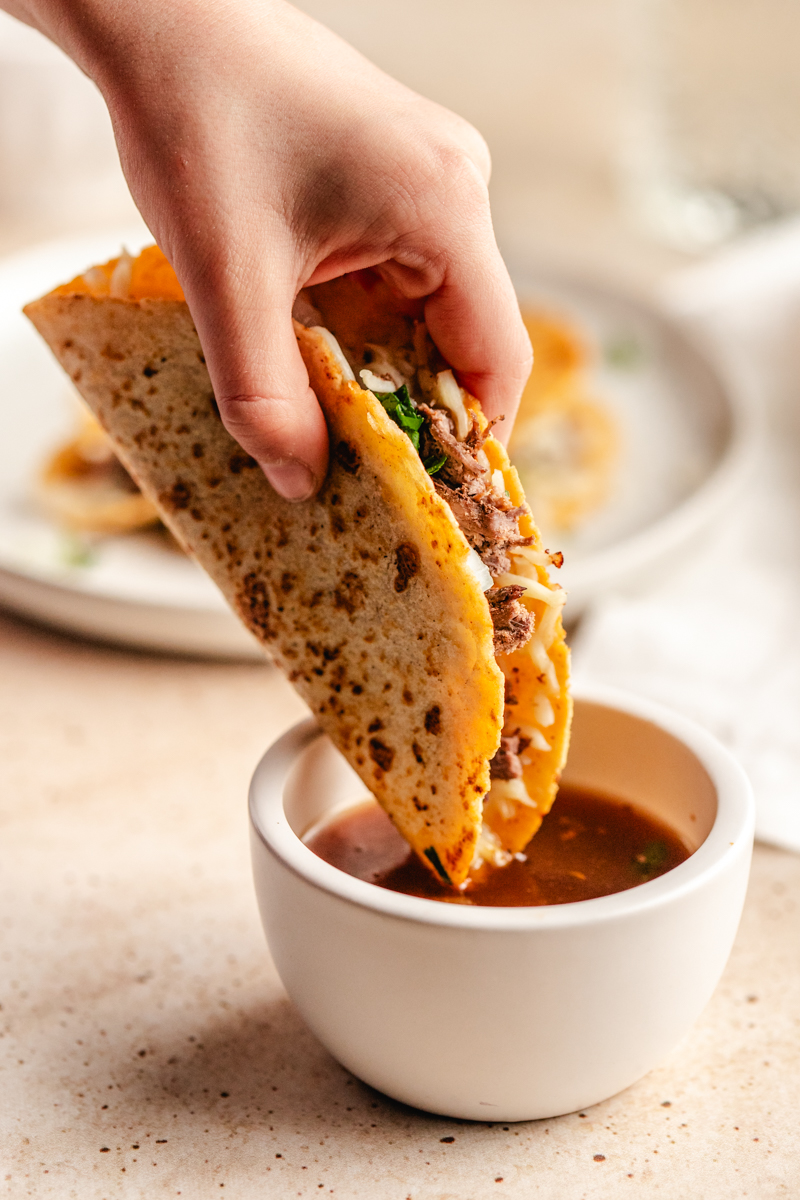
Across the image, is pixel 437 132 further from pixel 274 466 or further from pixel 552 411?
pixel 552 411

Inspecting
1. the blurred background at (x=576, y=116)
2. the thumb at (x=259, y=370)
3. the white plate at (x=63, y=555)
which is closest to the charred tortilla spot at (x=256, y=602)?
the thumb at (x=259, y=370)

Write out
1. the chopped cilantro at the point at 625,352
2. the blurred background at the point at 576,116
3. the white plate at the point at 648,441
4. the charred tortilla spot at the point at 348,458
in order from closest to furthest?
the charred tortilla spot at the point at 348,458 → the white plate at the point at 648,441 → the chopped cilantro at the point at 625,352 → the blurred background at the point at 576,116

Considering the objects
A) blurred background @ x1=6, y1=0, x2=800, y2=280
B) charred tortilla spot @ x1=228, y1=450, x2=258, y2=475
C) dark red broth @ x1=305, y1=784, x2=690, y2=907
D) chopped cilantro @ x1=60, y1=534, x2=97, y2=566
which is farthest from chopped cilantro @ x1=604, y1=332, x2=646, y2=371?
charred tortilla spot @ x1=228, y1=450, x2=258, y2=475

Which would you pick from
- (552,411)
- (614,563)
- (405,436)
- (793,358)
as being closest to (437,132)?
(405,436)

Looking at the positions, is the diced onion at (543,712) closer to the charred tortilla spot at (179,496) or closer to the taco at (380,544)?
the taco at (380,544)

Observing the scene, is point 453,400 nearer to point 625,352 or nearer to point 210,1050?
point 210,1050

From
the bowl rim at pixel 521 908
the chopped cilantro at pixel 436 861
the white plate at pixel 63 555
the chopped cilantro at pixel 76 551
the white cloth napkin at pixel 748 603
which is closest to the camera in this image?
the bowl rim at pixel 521 908

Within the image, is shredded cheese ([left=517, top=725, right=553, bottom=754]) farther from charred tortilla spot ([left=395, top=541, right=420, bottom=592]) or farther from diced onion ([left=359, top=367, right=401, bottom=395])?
diced onion ([left=359, top=367, right=401, bottom=395])
